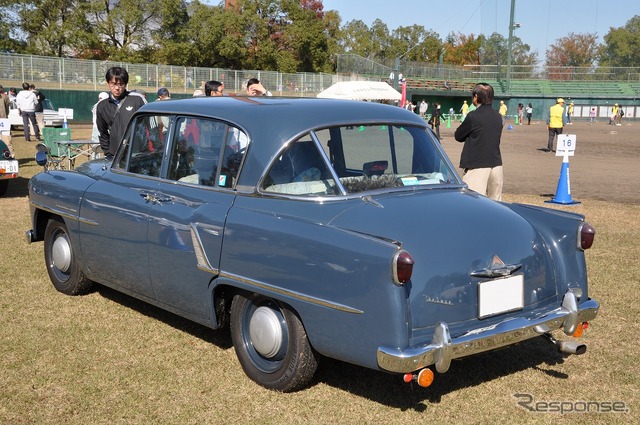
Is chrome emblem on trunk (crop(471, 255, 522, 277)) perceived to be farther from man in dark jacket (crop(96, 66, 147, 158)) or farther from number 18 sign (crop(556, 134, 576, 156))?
number 18 sign (crop(556, 134, 576, 156))

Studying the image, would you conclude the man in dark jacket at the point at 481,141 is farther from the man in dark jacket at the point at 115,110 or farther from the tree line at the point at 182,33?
the tree line at the point at 182,33

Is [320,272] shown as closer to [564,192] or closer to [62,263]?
[62,263]

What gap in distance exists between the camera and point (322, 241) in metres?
4.11

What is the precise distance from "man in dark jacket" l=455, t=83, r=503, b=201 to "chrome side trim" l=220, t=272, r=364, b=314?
5018 millimetres

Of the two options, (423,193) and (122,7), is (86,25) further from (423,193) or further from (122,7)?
(423,193)

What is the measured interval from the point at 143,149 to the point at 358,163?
1.77 meters

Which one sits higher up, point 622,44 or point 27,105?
point 622,44

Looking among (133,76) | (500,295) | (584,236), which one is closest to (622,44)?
(133,76)

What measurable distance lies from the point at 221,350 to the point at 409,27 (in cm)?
10530

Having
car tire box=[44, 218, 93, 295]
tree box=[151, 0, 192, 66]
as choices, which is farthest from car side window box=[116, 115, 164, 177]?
tree box=[151, 0, 192, 66]

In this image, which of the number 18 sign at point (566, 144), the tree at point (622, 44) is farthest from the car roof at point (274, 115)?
the tree at point (622, 44)

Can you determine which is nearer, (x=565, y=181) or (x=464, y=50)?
(x=565, y=181)

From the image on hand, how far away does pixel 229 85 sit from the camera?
4456 centimetres

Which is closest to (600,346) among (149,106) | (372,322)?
(372,322)
